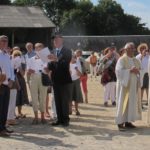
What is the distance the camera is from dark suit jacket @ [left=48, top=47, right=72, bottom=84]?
38.5ft

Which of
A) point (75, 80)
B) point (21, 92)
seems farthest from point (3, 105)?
point (75, 80)

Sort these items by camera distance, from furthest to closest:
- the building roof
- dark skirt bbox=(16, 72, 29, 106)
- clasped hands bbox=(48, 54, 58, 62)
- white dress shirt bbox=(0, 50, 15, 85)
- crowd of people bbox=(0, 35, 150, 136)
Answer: the building roof, dark skirt bbox=(16, 72, 29, 106), clasped hands bbox=(48, 54, 58, 62), crowd of people bbox=(0, 35, 150, 136), white dress shirt bbox=(0, 50, 15, 85)

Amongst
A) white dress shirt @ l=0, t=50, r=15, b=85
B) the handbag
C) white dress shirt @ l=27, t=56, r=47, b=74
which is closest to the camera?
white dress shirt @ l=0, t=50, r=15, b=85

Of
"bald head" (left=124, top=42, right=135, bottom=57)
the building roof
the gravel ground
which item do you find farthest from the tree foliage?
"bald head" (left=124, top=42, right=135, bottom=57)

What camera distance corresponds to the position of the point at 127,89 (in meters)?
11.5

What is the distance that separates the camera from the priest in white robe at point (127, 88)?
11.4 m

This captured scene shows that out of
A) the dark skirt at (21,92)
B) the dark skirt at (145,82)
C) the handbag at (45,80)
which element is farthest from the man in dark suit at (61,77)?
the dark skirt at (145,82)

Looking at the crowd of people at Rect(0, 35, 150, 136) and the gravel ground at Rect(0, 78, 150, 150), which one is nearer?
the gravel ground at Rect(0, 78, 150, 150)

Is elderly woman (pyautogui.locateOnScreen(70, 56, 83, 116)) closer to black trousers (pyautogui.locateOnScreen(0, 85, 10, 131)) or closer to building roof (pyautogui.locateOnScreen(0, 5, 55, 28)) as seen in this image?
black trousers (pyautogui.locateOnScreen(0, 85, 10, 131))

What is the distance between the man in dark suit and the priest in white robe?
114cm

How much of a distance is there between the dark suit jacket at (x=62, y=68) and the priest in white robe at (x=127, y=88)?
1.11 metres

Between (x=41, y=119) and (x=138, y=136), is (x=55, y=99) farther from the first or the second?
(x=138, y=136)

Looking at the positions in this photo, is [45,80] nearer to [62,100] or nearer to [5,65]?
[62,100]

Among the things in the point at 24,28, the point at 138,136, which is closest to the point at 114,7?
the point at 24,28
